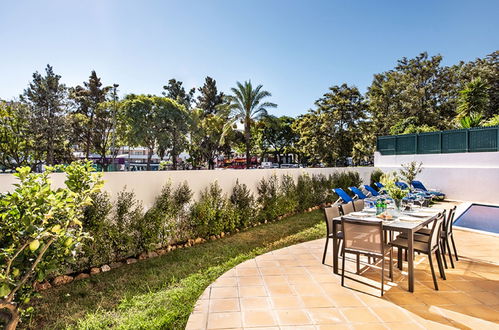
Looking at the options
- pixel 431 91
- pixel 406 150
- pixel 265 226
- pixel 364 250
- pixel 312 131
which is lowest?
pixel 265 226

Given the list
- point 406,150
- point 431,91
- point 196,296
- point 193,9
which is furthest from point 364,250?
point 431,91

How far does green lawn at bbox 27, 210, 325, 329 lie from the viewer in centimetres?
290

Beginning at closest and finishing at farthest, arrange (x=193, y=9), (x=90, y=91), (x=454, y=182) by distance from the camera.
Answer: (x=193, y=9) < (x=454, y=182) < (x=90, y=91)

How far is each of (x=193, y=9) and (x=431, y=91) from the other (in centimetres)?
2631

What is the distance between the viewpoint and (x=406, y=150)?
15188 millimetres

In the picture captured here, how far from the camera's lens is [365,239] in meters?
3.43

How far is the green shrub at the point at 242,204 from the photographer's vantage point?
686 centimetres

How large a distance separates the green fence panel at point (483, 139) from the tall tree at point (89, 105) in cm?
2987

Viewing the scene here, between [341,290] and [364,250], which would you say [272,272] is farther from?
[364,250]

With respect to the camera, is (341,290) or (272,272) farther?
(272,272)

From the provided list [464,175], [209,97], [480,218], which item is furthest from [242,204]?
[209,97]

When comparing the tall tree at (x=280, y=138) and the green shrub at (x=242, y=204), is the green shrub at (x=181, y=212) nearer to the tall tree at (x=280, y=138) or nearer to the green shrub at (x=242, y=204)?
the green shrub at (x=242, y=204)

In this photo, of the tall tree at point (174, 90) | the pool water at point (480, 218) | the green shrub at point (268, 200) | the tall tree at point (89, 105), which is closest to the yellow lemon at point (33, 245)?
the green shrub at point (268, 200)

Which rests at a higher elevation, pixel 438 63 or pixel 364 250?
pixel 438 63
